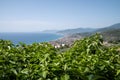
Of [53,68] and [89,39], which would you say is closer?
[53,68]

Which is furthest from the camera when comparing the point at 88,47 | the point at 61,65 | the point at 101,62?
the point at 88,47

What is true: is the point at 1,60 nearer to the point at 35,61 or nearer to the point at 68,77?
the point at 35,61

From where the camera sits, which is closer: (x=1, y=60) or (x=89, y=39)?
(x=1, y=60)

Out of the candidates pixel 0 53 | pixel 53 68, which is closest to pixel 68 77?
pixel 53 68

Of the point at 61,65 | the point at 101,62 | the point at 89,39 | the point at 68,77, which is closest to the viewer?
the point at 68,77

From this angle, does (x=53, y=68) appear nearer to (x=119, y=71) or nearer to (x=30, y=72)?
(x=30, y=72)

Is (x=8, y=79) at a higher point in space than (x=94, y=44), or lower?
lower

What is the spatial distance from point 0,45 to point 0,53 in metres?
1.52

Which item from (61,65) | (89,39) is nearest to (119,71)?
(61,65)

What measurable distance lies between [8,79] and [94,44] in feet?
9.99

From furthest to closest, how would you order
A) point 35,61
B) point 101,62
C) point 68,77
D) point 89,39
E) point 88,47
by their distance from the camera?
point 89,39 < point 88,47 < point 35,61 < point 101,62 < point 68,77

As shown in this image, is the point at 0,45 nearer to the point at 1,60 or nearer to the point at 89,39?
the point at 1,60

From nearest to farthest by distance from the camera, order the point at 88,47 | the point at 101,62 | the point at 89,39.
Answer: the point at 101,62 < the point at 88,47 < the point at 89,39

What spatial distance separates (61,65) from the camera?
495 centimetres
